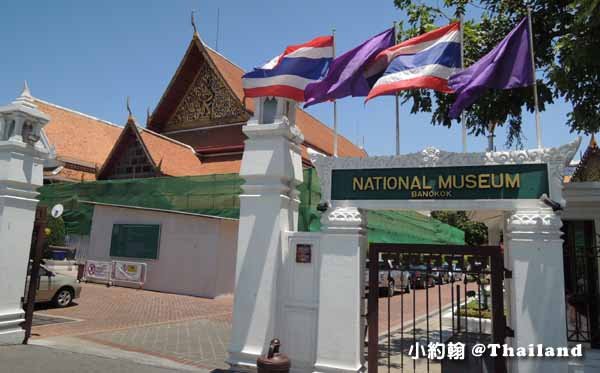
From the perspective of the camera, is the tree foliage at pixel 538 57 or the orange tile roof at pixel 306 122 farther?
the orange tile roof at pixel 306 122

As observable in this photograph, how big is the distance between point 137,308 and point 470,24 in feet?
35.2

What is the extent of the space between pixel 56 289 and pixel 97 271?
6025mm

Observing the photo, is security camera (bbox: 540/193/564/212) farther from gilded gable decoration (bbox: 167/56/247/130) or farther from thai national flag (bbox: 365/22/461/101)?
gilded gable decoration (bbox: 167/56/247/130)

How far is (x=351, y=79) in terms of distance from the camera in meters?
6.14

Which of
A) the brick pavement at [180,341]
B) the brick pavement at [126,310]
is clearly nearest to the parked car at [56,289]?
the brick pavement at [126,310]

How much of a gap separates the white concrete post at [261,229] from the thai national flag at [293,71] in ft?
1.19

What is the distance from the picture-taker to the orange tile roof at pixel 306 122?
830 inches

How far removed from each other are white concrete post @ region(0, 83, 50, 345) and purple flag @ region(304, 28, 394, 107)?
4985 millimetres

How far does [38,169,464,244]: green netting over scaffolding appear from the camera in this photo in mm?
15633

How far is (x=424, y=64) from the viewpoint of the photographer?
5.89 meters

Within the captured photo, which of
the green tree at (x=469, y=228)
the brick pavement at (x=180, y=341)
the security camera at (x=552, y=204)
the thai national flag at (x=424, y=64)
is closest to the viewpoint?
the security camera at (x=552, y=204)

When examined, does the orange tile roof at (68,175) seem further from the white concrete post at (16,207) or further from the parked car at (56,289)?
the white concrete post at (16,207)

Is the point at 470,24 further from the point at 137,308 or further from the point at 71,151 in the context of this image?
the point at 71,151

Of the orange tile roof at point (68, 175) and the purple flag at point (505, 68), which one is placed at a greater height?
the orange tile roof at point (68, 175)
